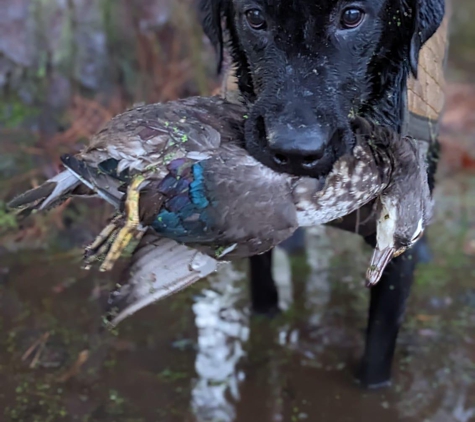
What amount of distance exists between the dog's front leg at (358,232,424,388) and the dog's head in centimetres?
57

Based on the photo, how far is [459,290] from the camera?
3287mm

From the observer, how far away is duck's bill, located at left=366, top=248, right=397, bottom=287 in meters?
1.70

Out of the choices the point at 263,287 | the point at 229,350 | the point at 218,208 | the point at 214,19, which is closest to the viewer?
the point at 218,208

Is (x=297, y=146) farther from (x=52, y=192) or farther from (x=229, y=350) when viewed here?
(x=229, y=350)

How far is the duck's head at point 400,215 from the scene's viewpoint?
5.60 ft

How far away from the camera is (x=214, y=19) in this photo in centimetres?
240

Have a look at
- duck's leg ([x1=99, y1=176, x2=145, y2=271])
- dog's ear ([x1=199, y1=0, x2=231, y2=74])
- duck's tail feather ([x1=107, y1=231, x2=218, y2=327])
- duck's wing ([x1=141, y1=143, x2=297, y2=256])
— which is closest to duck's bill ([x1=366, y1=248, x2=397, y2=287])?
duck's wing ([x1=141, y1=143, x2=297, y2=256])

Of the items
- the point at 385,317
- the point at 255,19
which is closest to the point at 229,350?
the point at 385,317

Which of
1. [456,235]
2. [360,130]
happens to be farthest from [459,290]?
[360,130]

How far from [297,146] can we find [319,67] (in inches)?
13.1

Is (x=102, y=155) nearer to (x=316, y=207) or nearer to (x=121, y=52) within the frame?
(x=316, y=207)

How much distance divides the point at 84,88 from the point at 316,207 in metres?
2.79

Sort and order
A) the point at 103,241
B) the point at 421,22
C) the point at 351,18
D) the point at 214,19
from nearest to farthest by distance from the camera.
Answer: the point at 103,241 → the point at 351,18 → the point at 421,22 → the point at 214,19

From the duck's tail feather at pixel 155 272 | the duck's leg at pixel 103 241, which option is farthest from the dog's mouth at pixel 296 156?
the duck's leg at pixel 103 241
